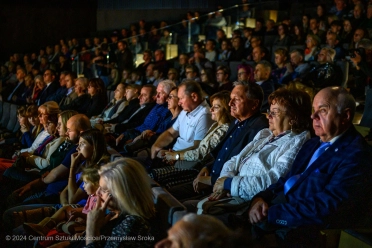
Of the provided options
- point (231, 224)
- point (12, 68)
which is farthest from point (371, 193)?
point (12, 68)

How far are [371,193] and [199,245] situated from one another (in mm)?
1219

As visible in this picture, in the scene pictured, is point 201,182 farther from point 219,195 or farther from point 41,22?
point 41,22

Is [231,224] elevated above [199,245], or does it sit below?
below

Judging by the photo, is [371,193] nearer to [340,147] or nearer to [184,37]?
[340,147]

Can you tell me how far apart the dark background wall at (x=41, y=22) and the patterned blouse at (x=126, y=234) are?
482 inches

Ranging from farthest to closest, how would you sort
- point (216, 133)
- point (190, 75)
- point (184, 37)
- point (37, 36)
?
1. point (37, 36)
2. point (184, 37)
3. point (190, 75)
4. point (216, 133)

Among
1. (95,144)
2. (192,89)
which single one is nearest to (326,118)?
(95,144)

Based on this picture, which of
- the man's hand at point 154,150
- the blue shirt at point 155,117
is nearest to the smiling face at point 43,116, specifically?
the blue shirt at point 155,117

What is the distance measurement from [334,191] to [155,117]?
3.17 m

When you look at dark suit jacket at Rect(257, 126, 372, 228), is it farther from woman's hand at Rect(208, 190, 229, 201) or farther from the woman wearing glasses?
woman's hand at Rect(208, 190, 229, 201)

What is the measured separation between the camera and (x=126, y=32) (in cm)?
1236

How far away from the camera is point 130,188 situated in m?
2.44

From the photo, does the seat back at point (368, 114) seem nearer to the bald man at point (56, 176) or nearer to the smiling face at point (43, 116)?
the bald man at point (56, 176)

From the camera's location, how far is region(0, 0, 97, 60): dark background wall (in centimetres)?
1368
